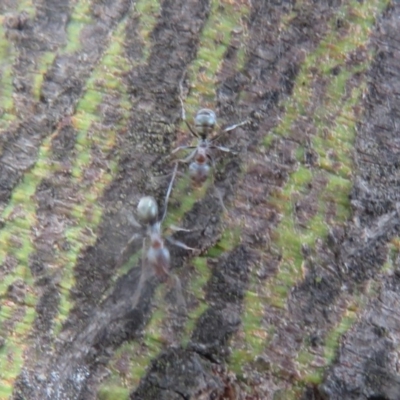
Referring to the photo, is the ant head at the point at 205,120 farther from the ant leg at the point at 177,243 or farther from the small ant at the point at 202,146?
the ant leg at the point at 177,243

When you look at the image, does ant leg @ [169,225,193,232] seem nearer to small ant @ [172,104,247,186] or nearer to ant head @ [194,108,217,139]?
small ant @ [172,104,247,186]

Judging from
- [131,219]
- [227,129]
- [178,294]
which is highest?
[227,129]

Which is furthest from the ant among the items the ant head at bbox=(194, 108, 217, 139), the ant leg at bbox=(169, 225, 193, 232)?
the ant leg at bbox=(169, 225, 193, 232)

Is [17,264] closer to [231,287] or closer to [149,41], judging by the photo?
[231,287]

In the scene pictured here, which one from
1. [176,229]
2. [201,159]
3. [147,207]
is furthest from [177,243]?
[201,159]

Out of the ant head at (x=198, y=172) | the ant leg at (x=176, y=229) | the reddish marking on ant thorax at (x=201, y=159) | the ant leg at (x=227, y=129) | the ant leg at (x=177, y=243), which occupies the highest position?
the ant leg at (x=227, y=129)

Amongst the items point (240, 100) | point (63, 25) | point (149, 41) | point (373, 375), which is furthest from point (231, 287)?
point (63, 25)

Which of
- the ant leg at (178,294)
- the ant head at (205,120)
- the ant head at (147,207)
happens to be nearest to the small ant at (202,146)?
the ant head at (205,120)

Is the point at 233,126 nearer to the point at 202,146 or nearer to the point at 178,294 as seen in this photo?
the point at 202,146

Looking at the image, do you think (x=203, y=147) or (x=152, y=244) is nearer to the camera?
(x=152, y=244)
